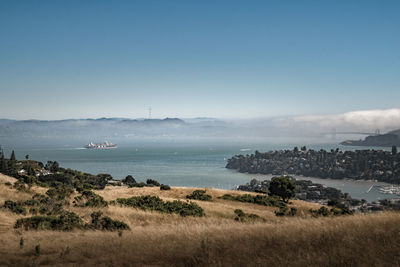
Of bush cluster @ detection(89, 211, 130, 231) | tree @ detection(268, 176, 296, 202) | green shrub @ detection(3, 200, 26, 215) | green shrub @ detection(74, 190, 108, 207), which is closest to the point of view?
bush cluster @ detection(89, 211, 130, 231)

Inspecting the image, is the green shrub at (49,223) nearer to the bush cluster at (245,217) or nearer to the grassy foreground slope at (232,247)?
the grassy foreground slope at (232,247)

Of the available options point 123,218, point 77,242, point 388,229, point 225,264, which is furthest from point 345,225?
point 123,218

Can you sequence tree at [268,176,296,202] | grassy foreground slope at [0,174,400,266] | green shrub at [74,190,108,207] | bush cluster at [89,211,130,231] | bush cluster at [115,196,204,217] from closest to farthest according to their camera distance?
grassy foreground slope at [0,174,400,266]
bush cluster at [89,211,130,231]
bush cluster at [115,196,204,217]
green shrub at [74,190,108,207]
tree at [268,176,296,202]

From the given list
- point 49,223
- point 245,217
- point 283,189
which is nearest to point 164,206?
point 245,217

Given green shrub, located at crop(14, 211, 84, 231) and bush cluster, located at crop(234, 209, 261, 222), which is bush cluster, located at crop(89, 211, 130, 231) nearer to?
green shrub, located at crop(14, 211, 84, 231)

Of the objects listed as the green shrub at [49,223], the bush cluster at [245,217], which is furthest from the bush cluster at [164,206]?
the green shrub at [49,223]

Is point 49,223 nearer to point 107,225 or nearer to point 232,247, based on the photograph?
point 107,225

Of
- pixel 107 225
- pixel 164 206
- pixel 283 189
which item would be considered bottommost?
pixel 283 189

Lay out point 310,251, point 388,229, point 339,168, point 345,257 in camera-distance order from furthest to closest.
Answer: point 339,168 → point 388,229 → point 310,251 → point 345,257

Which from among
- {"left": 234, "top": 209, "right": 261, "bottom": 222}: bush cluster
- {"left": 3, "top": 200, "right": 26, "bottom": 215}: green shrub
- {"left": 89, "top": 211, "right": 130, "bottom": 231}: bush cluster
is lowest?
{"left": 234, "top": 209, "right": 261, "bottom": 222}: bush cluster

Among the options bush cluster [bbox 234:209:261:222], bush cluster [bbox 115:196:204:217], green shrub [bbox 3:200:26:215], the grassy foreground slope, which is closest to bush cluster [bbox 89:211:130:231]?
the grassy foreground slope

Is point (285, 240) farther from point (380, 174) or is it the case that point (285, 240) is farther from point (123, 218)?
point (380, 174)
